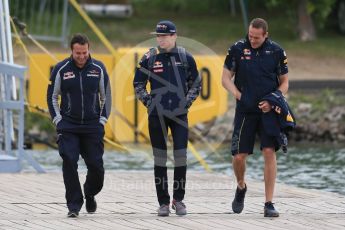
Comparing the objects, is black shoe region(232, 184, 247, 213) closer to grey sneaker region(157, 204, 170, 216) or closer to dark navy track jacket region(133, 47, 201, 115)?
grey sneaker region(157, 204, 170, 216)

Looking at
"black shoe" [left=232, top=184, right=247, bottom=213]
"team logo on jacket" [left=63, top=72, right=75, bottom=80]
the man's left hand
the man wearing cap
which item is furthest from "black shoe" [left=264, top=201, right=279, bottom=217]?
"team logo on jacket" [left=63, top=72, right=75, bottom=80]

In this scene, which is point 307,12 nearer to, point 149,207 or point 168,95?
point 149,207

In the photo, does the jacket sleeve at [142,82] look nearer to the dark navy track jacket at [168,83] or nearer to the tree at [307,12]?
the dark navy track jacket at [168,83]

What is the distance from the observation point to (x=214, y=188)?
47.4 feet

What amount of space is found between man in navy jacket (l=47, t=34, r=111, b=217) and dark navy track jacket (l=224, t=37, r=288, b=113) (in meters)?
1.25

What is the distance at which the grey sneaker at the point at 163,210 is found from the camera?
1170 cm

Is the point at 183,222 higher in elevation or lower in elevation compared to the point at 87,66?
lower

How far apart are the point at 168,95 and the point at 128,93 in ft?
44.0

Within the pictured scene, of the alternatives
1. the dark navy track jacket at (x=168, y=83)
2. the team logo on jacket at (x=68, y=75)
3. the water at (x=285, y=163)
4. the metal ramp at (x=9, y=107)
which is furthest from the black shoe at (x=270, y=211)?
the metal ramp at (x=9, y=107)

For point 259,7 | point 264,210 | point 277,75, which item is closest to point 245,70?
point 277,75

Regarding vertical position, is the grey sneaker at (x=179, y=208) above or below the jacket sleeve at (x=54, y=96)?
below

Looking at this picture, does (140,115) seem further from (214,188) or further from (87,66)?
(87,66)

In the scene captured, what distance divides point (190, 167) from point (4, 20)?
5.00 metres

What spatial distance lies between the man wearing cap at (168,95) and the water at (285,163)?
4475mm
